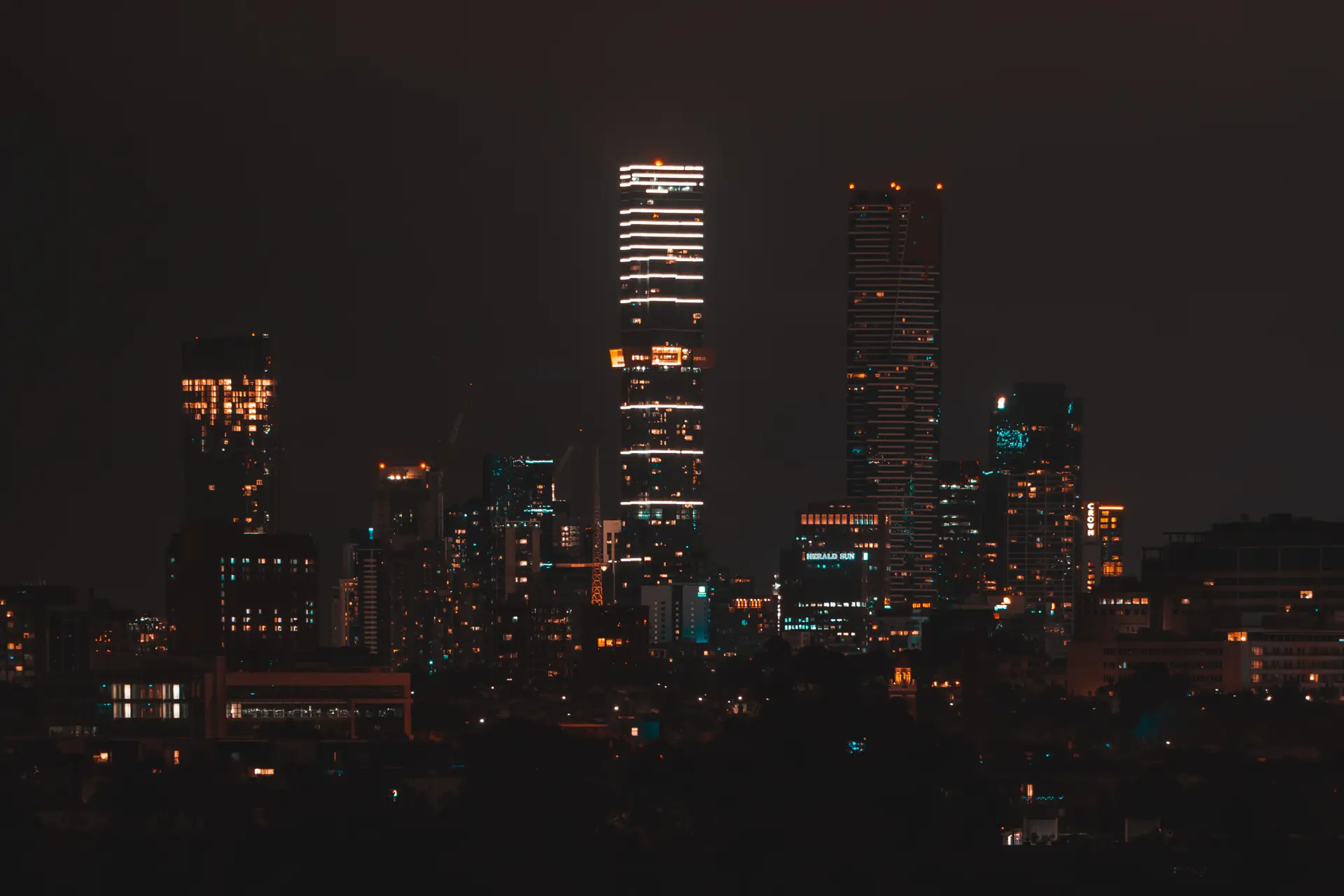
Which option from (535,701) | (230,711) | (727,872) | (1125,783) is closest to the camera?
(727,872)

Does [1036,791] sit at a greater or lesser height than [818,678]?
lesser

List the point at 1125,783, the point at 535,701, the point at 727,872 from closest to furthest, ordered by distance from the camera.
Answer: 1. the point at 727,872
2. the point at 1125,783
3. the point at 535,701

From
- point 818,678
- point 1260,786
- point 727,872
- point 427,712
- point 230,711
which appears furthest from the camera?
point 427,712

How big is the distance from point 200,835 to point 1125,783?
143 feet

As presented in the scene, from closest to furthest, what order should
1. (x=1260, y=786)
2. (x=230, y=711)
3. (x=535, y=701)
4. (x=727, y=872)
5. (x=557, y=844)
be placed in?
(x=727, y=872), (x=557, y=844), (x=1260, y=786), (x=230, y=711), (x=535, y=701)

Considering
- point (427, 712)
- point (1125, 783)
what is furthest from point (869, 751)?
point (427, 712)

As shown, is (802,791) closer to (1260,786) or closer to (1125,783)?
(1260,786)

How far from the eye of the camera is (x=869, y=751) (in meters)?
79.1

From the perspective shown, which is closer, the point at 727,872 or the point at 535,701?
the point at 727,872

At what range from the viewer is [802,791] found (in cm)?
7575

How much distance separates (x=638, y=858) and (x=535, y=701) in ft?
404

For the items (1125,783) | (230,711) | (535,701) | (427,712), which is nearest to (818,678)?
(1125,783)

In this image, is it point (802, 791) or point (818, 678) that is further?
point (818, 678)

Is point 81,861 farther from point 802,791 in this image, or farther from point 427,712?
point 427,712
